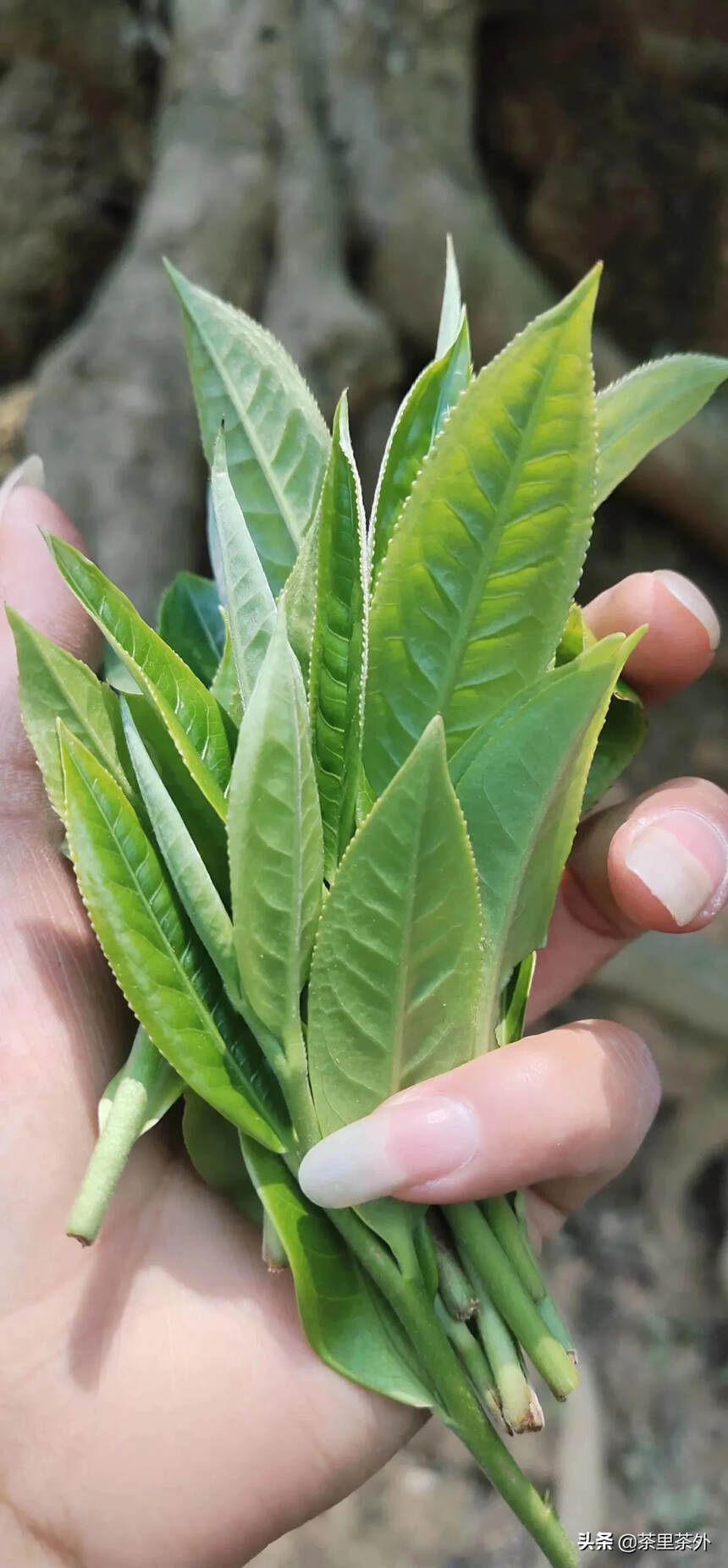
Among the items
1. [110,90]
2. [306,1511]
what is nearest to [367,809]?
[306,1511]

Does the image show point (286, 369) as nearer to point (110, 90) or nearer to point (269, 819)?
point (269, 819)

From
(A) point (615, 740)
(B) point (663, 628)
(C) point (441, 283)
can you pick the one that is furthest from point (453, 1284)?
(C) point (441, 283)

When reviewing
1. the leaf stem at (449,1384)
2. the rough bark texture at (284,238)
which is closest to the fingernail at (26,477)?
the leaf stem at (449,1384)

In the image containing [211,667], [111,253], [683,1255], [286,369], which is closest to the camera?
[286,369]

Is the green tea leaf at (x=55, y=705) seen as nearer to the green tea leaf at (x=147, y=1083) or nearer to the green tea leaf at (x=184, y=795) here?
the green tea leaf at (x=184, y=795)

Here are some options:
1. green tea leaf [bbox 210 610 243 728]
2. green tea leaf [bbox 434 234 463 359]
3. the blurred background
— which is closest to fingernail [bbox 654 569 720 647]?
green tea leaf [bbox 434 234 463 359]

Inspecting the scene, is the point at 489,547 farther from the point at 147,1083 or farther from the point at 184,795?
the point at 147,1083
